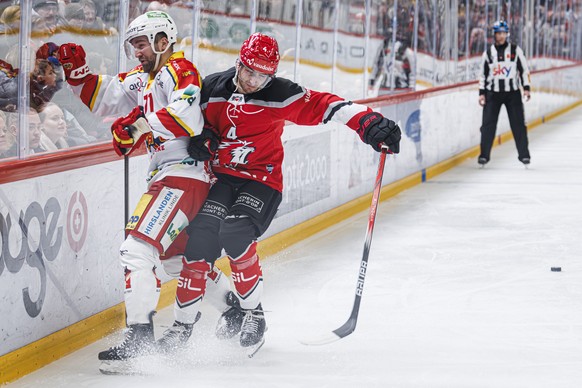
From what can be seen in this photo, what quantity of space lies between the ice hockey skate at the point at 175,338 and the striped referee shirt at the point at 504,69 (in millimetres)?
7637

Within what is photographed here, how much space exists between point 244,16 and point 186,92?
2.82 metres

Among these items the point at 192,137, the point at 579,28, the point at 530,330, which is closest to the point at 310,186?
the point at 530,330

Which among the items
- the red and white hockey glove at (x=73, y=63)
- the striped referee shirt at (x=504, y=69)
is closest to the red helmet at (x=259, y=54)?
the red and white hockey glove at (x=73, y=63)

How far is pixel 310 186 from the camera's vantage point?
7.67 m

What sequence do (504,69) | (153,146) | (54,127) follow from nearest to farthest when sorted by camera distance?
1. (153,146)
2. (54,127)
3. (504,69)

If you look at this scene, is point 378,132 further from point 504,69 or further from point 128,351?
point 504,69

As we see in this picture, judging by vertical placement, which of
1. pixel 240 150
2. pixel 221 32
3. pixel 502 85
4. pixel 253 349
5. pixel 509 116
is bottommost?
pixel 253 349

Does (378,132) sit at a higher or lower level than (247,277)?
higher

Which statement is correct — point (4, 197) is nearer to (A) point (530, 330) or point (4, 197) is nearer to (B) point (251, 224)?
(B) point (251, 224)

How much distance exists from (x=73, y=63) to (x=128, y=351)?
112cm

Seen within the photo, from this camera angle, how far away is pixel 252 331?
4.36 m

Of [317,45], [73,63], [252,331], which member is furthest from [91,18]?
[317,45]

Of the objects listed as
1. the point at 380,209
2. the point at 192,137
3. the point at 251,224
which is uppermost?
the point at 192,137

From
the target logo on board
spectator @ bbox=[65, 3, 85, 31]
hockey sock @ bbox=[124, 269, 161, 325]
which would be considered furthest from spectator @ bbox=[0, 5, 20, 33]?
hockey sock @ bbox=[124, 269, 161, 325]
